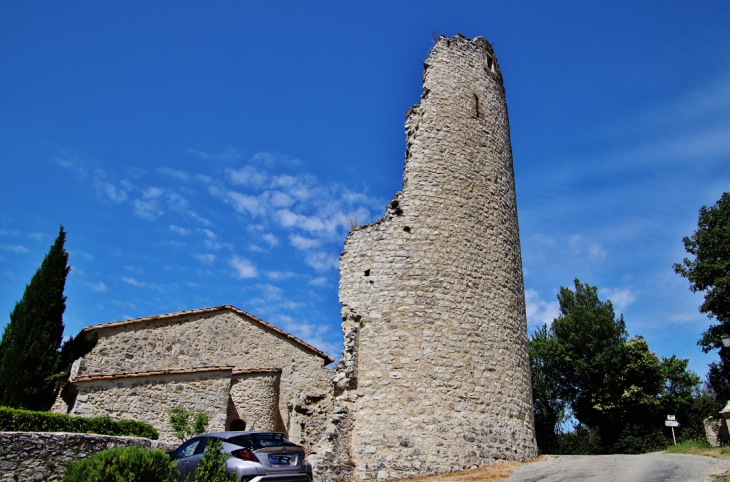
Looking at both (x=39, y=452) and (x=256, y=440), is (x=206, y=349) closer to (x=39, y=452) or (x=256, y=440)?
(x=39, y=452)

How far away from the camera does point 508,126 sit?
54.8ft

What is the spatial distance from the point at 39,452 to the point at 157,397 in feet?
19.4

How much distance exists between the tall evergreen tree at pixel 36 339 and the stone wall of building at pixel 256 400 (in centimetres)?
540

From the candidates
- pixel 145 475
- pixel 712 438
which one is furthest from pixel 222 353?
pixel 712 438

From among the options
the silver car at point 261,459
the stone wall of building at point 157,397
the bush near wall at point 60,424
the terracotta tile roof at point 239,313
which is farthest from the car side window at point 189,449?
the terracotta tile roof at point 239,313

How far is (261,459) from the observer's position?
7832 millimetres

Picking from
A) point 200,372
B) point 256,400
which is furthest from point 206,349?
point 200,372

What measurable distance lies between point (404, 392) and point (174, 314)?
34.0 ft

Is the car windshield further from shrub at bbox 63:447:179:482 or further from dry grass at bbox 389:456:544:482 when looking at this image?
dry grass at bbox 389:456:544:482

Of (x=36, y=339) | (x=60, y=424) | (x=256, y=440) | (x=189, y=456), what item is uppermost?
(x=36, y=339)

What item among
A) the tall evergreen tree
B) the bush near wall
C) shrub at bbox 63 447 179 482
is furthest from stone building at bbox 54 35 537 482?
shrub at bbox 63 447 179 482

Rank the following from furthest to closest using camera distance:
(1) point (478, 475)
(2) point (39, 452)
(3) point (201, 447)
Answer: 1. (1) point (478, 475)
2. (3) point (201, 447)
3. (2) point (39, 452)

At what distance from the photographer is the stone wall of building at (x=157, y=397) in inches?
541

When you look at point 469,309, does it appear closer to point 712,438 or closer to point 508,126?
point 508,126
